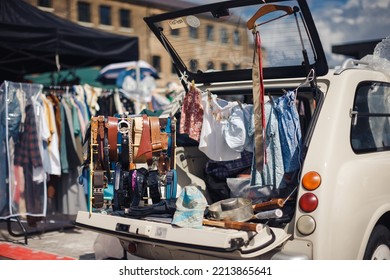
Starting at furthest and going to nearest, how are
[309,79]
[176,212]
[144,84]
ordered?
[144,84]
[309,79]
[176,212]

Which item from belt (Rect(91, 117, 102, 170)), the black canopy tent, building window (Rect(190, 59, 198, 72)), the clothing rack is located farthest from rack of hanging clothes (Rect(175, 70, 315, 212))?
the black canopy tent

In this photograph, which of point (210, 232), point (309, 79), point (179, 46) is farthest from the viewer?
point (179, 46)

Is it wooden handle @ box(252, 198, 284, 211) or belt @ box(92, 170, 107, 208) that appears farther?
belt @ box(92, 170, 107, 208)

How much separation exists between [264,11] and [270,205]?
1.42 m

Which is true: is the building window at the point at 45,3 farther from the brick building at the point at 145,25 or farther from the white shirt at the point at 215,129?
the white shirt at the point at 215,129

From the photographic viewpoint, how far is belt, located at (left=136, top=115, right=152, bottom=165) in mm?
4047

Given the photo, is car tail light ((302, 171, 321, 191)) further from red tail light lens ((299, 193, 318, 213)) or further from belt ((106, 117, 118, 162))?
belt ((106, 117, 118, 162))

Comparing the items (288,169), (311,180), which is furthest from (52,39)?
(311,180)

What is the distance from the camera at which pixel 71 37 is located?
7090 millimetres

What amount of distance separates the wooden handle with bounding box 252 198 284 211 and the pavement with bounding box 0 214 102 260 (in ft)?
7.76

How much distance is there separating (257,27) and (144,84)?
6377 mm

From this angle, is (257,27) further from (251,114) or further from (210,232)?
(210,232)

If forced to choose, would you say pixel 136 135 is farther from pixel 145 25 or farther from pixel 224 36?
pixel 145 25
